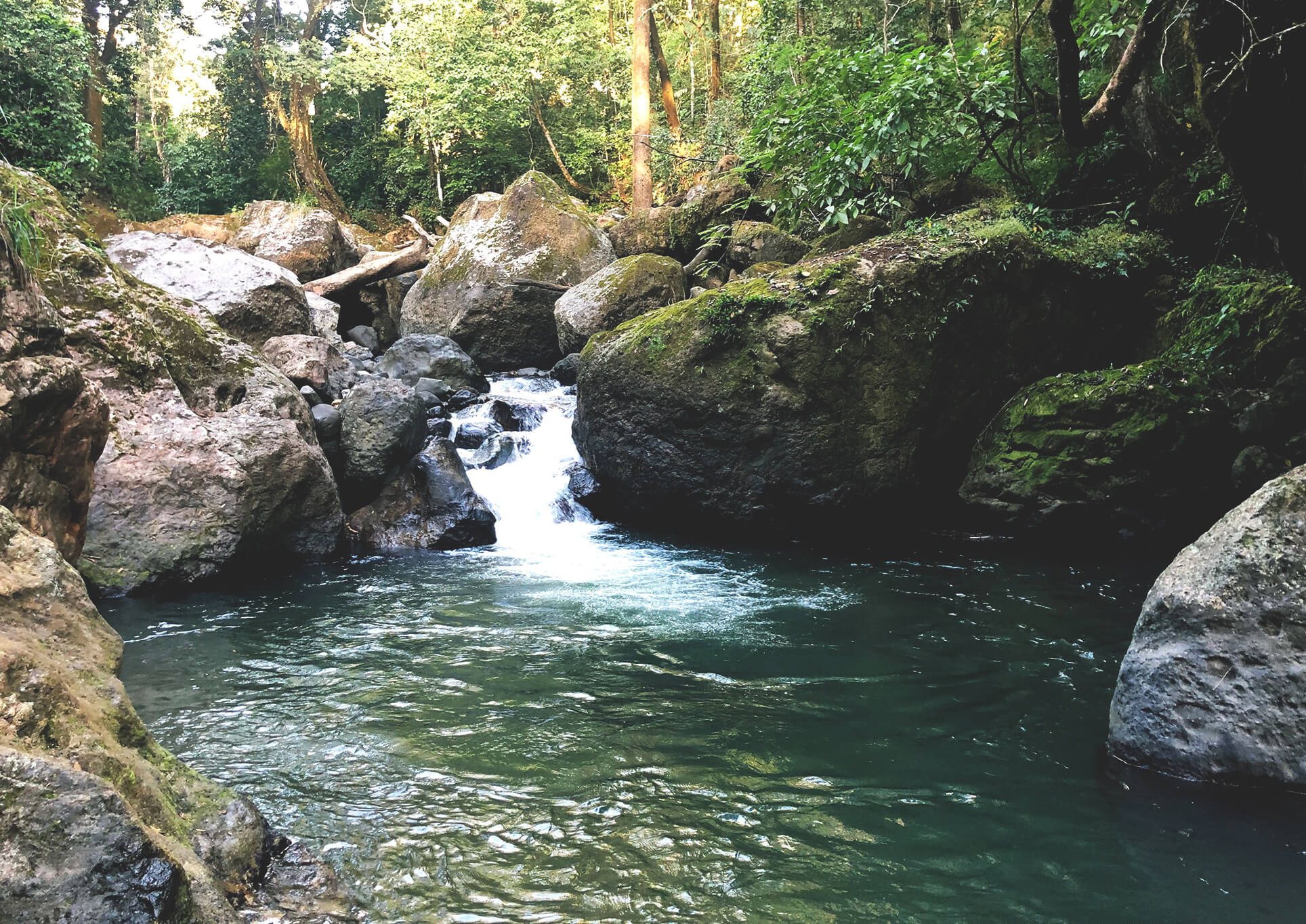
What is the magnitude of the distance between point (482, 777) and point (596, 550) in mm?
5421

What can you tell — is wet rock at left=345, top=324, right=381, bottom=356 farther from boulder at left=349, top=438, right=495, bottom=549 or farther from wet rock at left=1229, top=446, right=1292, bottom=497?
wet rock at left=1229, top=446, right=1292, bottom=497

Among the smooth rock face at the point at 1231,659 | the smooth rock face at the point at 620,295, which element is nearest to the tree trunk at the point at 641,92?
the smooth rock face at the point at 620,295

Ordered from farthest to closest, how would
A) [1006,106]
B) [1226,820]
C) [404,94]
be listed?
[404,94]
[1006,106]
[1226,820]

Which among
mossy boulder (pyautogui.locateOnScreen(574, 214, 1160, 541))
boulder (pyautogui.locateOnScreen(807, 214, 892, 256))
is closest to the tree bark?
mossy boulder (pyautogui.locateOnScreen(574, 214, 1160, 541))

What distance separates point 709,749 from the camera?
4.18 meters

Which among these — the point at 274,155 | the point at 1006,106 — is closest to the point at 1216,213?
the point at 1006,106

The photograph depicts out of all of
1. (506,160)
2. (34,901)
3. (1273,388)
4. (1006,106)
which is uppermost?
(506,160)

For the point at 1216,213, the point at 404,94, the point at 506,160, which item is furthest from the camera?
the point at 506,160

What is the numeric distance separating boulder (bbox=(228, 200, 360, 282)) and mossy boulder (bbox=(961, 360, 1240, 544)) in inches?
625

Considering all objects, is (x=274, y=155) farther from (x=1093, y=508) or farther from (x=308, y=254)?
(x=1093, y=508)

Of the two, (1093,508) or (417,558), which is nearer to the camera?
(1093,508)

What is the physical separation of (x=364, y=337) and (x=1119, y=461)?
14454mm

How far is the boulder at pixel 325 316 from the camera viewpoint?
15.3 metres

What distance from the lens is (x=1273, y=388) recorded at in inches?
300
